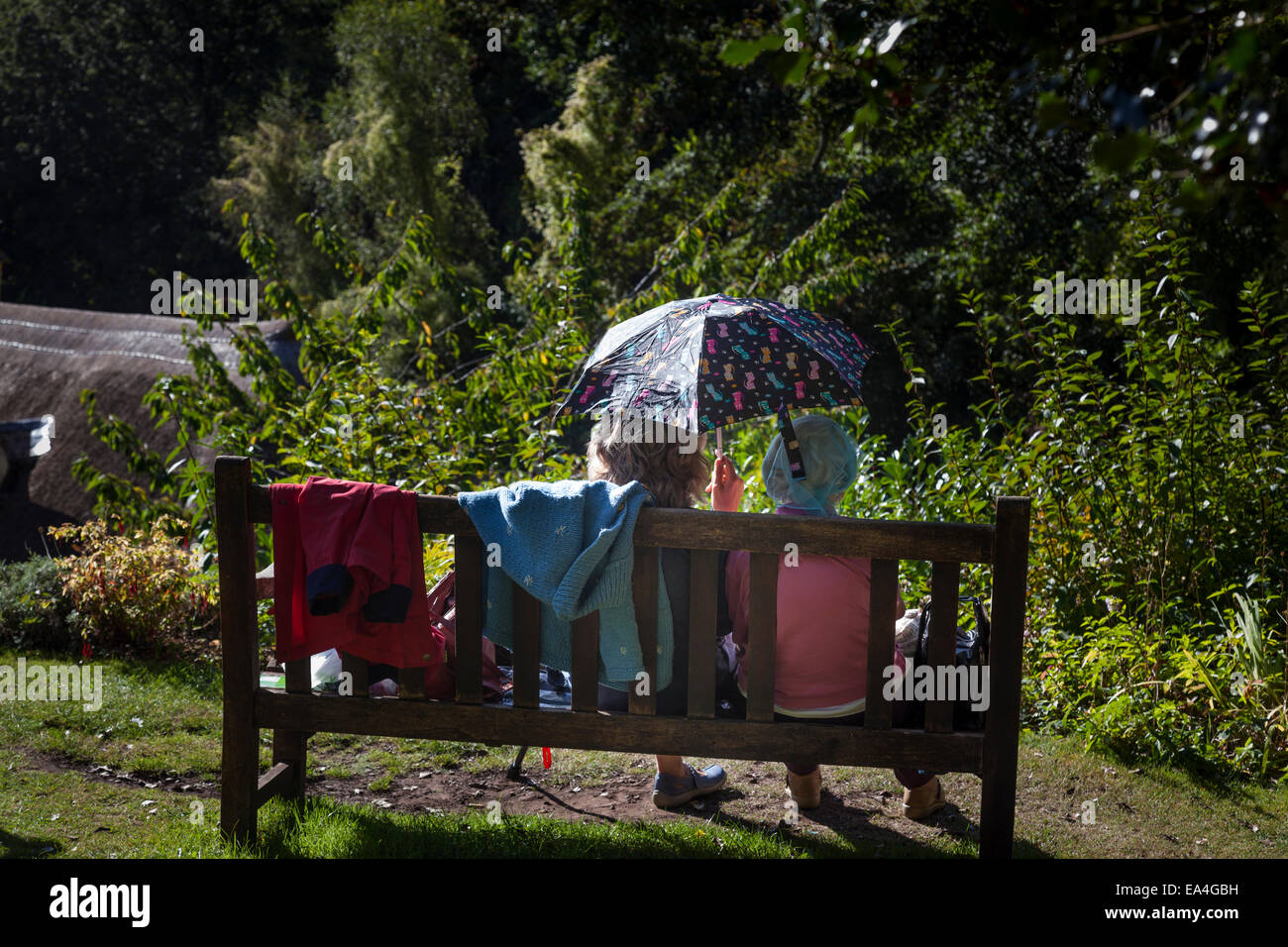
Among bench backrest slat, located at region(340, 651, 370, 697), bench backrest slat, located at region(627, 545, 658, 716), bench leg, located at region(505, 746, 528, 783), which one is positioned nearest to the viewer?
bench backrest slat, located at region(627, 545, 658, 716)

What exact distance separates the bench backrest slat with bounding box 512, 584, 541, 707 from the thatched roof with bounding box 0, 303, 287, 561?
4771 mm

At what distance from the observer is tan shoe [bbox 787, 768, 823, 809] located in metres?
3.79

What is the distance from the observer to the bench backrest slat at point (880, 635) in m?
2.98

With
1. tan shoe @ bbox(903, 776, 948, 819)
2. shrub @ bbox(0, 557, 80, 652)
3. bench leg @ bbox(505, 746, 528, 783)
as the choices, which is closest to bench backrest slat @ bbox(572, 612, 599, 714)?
bench leg @ bbox(505, 746, 528, 783)

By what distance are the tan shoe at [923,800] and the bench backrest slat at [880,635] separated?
0.81m

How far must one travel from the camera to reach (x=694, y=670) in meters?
3.09

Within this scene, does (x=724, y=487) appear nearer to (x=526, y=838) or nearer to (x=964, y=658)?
(x=964, y=658)

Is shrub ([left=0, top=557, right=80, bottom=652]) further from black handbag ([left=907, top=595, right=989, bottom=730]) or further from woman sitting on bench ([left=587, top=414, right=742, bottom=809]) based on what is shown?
black handbag ([left=907, top=595, right=989, bottom=730])

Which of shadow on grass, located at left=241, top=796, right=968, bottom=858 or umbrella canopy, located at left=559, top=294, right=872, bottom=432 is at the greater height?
umbrella canopy, located at left=559, top=294, right=872, bottom=432

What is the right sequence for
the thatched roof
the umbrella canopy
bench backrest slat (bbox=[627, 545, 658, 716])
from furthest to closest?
the thatched roof → the umbrella canopy → bench backrest slat (bbox=[627, 545, 658, 716])
